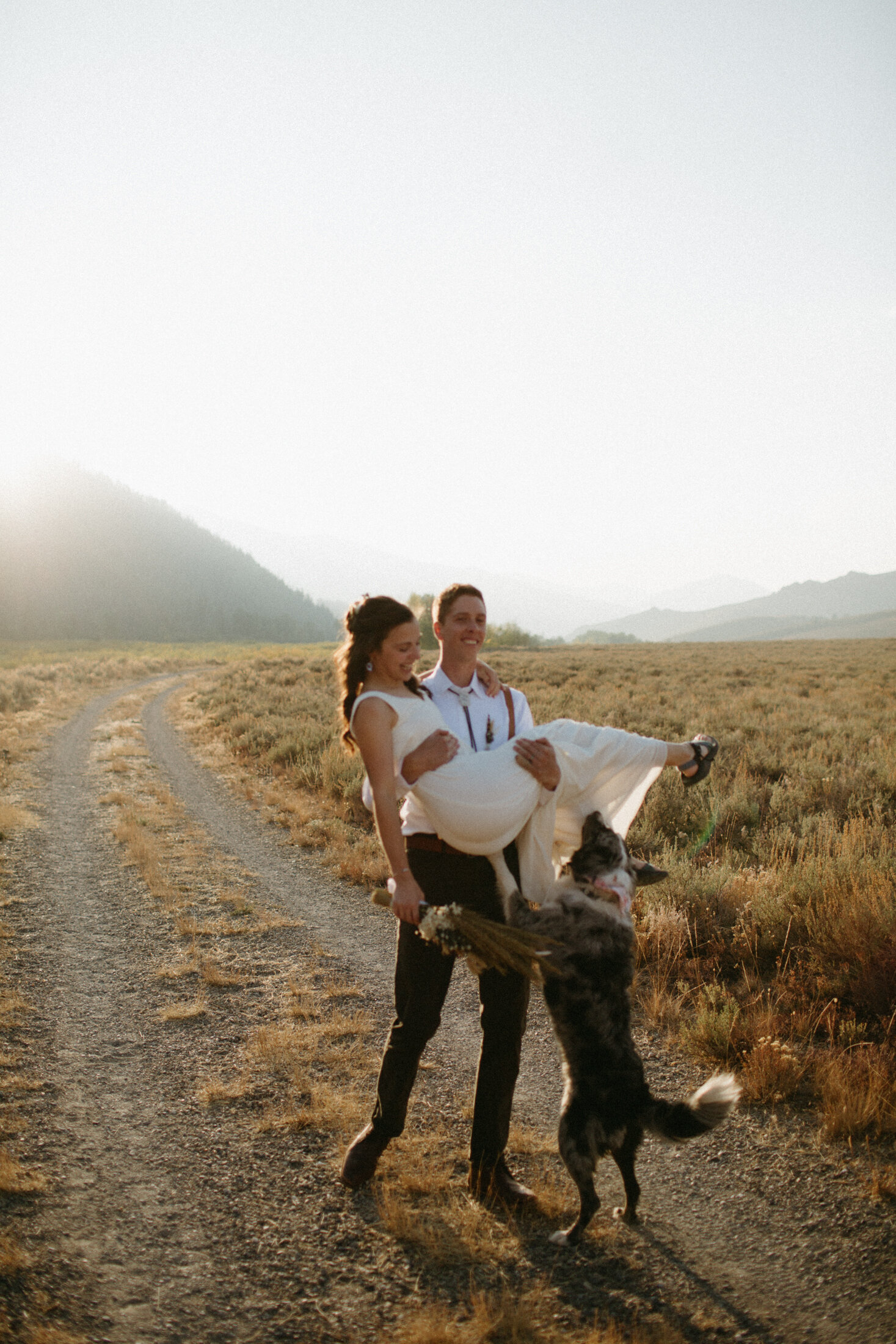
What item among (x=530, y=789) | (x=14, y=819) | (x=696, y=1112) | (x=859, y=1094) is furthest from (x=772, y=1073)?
(x=14, y=819)

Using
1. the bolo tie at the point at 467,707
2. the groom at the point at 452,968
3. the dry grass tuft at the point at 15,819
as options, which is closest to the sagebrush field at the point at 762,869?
the groom at the point at 452,968

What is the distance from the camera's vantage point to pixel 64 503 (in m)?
141

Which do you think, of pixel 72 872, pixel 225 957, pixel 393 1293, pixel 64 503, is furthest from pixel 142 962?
pixel 64 503

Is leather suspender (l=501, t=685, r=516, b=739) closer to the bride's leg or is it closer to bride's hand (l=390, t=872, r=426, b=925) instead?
the bride's leg

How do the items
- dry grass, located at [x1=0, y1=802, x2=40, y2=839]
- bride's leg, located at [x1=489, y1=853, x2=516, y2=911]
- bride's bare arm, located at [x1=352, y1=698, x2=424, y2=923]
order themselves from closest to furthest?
bride's bare arm, located at [x1=352, y1=698, x2=424, y2=923] → bride's leg, located at [x1=489, y1=853, x2=516, y2=911] → dry grass, located at [x1=0, y1=802, x2=40, y2=839]

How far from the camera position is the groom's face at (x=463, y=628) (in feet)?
9.57

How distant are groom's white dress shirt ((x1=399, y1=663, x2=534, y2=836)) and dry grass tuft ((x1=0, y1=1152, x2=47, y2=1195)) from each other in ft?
7.37

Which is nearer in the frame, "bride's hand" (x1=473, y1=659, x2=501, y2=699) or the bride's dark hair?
the bride's dark hair

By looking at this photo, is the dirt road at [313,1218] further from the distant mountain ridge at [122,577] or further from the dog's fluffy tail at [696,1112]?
the distant mountain ridge at [122,577]

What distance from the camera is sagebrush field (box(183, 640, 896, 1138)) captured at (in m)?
3.93

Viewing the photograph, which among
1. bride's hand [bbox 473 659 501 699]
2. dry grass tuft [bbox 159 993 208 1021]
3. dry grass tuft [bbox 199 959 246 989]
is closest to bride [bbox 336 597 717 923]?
bride's hand [bbox 473 659 501 699]

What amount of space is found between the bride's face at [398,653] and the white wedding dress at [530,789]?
104 mm

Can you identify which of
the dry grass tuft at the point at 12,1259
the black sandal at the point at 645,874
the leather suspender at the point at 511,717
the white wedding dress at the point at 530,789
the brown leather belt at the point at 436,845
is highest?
the leather suspender at the point at 511,717

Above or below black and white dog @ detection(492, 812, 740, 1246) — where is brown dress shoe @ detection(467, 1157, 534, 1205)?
below
